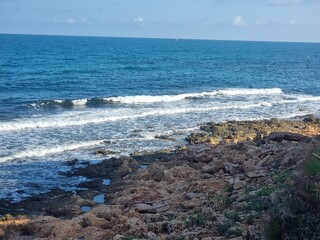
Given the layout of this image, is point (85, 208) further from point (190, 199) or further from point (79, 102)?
point (79, 102)

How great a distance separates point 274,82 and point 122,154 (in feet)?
131

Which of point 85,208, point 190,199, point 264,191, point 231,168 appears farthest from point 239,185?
point 85,208

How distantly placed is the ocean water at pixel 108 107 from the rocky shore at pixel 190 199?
5.25 feet

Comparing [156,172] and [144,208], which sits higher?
[144,208]

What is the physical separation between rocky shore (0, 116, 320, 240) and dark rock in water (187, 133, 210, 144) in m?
2.36

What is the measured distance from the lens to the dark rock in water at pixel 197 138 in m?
24.8

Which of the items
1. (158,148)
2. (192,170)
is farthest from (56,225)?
(158,148)

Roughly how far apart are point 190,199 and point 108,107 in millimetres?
23446

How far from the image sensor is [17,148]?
22.8 metres

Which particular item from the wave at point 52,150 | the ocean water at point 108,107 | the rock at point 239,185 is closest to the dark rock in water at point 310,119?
the ocean water at point 108,107

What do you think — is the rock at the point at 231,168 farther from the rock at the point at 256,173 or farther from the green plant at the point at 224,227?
the green plant at the point at 224,227

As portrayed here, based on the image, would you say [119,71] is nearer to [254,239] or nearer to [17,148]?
[17,148]

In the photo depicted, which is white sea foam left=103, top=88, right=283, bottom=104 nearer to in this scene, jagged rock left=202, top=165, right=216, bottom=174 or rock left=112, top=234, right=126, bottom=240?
jagged rock left=202, top=165, right=216, bottom=174

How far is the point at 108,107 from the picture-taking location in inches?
1454
